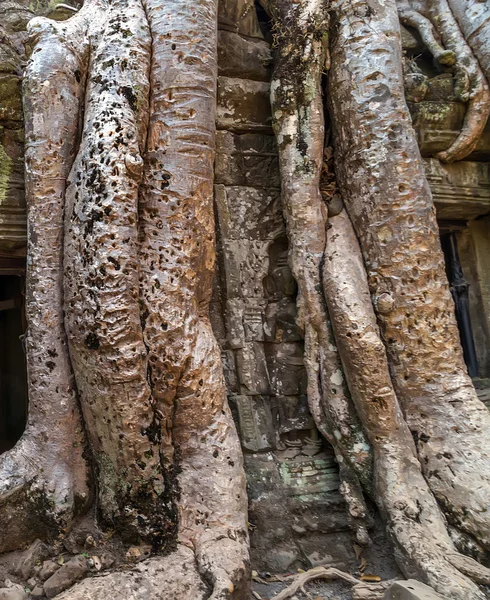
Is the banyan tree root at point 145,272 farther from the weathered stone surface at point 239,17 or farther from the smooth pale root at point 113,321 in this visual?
the weathered stone surface at point 239,17

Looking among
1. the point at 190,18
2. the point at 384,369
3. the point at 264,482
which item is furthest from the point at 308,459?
the point at 190,18

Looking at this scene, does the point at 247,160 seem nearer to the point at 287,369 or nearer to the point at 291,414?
the point at 287,369

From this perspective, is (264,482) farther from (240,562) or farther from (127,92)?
(127,92)

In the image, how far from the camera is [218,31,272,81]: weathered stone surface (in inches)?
113

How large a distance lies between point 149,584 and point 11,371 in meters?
4.19

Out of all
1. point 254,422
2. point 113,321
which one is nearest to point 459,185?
point 254,422

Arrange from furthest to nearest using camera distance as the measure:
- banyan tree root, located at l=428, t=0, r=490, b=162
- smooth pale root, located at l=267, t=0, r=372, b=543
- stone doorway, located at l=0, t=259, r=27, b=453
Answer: stone doorway, located at l=0, t=259, r=27, b=453
banyan tree root, located at l=428, t=0, r=490, b=162
smooth pale root, located at l=267, t=0, r=372, b=543

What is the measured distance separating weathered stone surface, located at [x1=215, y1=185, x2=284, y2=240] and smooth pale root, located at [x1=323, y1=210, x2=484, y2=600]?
377 mm

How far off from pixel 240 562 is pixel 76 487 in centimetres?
77

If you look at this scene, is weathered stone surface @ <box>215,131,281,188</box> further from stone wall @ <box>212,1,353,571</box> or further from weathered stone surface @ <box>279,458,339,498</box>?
weathered stone surface @ <box>279,458,339,498</box>

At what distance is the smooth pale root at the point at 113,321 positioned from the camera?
192 centimetres

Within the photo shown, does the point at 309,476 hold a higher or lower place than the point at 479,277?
lower

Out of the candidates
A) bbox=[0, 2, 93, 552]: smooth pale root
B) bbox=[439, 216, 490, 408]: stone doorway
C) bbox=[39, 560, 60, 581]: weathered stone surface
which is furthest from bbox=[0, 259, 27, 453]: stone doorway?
bbox=[439, 216, 490, 408]: stone doorway

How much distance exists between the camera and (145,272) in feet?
6.89
